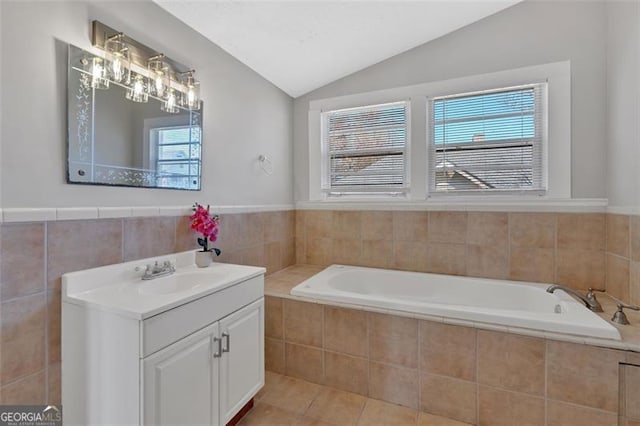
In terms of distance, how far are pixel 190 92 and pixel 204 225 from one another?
829mm

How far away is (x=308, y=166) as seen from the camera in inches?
120

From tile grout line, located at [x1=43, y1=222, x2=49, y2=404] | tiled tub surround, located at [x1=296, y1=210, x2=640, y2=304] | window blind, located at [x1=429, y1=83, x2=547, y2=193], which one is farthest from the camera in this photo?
window blind, located at [x1=429, y1=83, x2=547, y2=193]

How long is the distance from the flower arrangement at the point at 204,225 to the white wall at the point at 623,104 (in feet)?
8.54

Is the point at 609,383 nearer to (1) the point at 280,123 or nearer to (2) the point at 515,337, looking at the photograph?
(2) the point at 515,337

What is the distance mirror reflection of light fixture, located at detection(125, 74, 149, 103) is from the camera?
1.50m

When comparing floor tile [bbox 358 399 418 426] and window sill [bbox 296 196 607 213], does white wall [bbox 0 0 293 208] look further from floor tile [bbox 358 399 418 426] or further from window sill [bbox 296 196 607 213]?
floor tile [bbox 358 399 418 426]

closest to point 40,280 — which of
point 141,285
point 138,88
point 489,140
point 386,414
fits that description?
point 141,285

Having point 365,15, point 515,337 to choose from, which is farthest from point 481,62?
point 515,337

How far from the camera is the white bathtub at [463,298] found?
1.51 m

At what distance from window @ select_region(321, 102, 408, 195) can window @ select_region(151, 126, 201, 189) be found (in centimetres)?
142

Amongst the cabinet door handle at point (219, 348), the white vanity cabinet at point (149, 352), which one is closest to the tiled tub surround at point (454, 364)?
the white vanity cabinet at point (149, 352)

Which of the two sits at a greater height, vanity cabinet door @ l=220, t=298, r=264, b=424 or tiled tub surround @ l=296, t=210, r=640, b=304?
tiled tub surround @ l=296, t=210, r=640, b=304

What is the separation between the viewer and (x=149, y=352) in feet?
3.43

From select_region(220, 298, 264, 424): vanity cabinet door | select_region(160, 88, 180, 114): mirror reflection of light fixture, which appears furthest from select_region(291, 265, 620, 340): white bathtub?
select_region(160, 88, 180, 114): mirror reflection of light fixture
